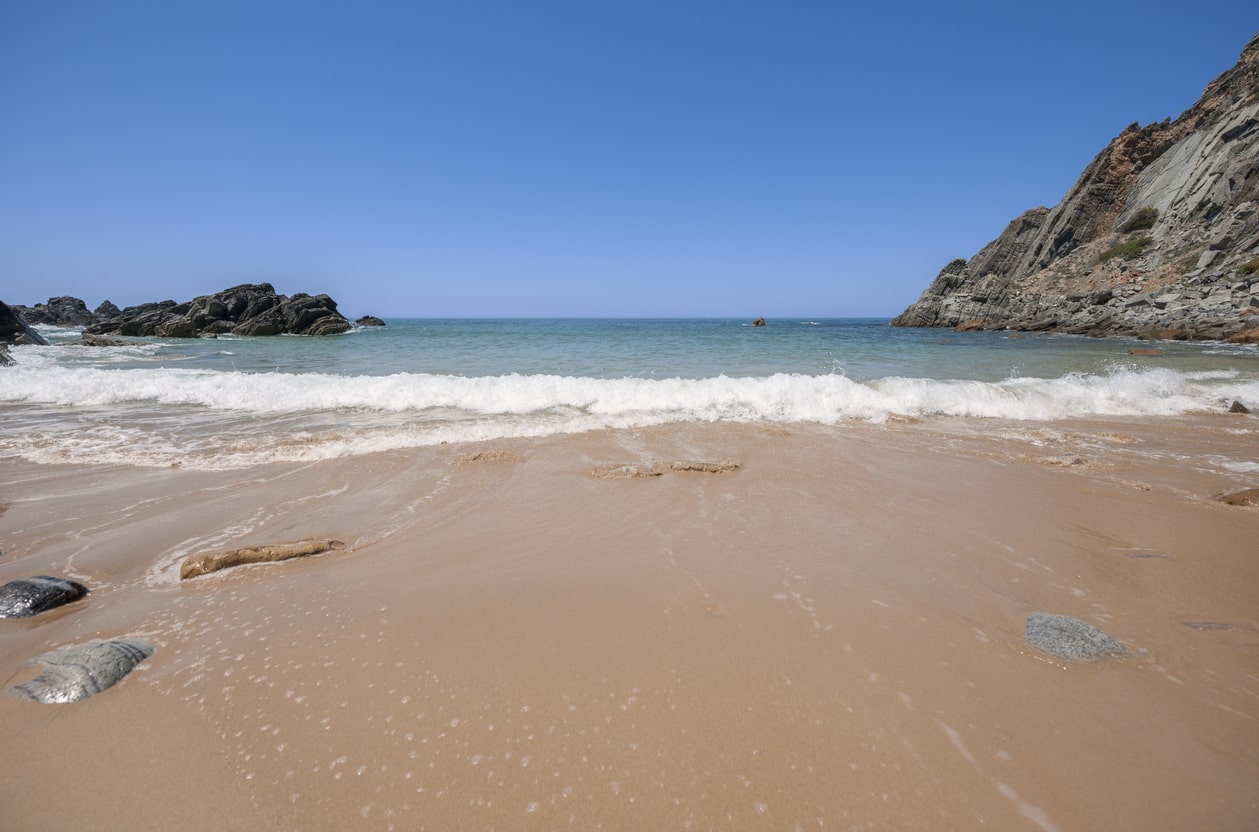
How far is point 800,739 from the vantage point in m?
1.92

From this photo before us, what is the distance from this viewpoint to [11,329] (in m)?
23.3

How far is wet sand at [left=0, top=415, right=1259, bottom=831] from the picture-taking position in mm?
1700

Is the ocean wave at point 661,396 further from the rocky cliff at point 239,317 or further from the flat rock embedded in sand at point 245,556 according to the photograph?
the rocky cliff at point 239,317

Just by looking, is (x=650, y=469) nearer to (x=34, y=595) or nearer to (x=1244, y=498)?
(x=34, y=595)

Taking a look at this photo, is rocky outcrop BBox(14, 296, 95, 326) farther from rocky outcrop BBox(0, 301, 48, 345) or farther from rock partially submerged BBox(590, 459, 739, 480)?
rock partially submerged BBox(590, 459, 739, 480)

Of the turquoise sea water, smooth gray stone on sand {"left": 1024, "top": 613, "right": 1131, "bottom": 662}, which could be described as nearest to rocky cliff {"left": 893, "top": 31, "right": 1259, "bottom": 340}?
the turquoise sea water

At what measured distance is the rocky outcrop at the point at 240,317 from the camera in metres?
35.8

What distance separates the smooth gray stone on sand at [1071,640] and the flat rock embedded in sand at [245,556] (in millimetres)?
4363

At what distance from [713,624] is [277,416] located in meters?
8.37

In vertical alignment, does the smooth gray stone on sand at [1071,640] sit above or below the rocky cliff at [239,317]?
below

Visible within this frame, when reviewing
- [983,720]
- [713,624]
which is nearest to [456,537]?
[713,624]

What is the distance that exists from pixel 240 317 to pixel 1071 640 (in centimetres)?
5005

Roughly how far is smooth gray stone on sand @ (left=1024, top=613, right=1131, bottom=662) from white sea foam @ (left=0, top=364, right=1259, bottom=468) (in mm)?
5247

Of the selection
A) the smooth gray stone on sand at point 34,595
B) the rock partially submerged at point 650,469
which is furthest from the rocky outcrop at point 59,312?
the rock partially submerged at point 650,469
